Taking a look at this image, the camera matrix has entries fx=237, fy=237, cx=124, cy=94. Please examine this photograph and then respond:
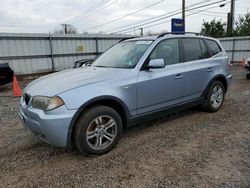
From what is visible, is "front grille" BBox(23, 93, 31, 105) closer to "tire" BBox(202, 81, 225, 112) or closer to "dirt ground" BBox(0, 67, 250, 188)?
"dirt ground" BBox(0, 67, 250, 188)

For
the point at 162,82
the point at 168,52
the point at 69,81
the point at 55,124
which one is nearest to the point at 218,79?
the point at 168,52

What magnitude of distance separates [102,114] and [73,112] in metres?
0.46

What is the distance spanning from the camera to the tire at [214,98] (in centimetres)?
519

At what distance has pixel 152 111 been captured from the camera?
13.4 feet

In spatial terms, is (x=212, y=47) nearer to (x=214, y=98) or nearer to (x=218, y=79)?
(x=218, y=79)

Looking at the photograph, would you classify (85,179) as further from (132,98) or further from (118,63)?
(118,63)

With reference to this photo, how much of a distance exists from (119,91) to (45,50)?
10.4 m

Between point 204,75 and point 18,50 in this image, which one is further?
point 18,50

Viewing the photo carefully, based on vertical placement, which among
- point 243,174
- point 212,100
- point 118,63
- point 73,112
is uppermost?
point 118,63

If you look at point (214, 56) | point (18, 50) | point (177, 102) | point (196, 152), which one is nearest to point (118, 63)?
point (177, 102)

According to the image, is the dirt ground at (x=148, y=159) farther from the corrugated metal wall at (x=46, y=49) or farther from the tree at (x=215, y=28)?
the tree at (x=215, y=28)

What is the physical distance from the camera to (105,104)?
3.56m

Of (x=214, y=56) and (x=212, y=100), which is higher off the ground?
(x=214, y=56)

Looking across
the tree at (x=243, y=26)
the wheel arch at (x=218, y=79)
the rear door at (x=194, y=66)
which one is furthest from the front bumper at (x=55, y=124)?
the tree at (x=243, y=26)
